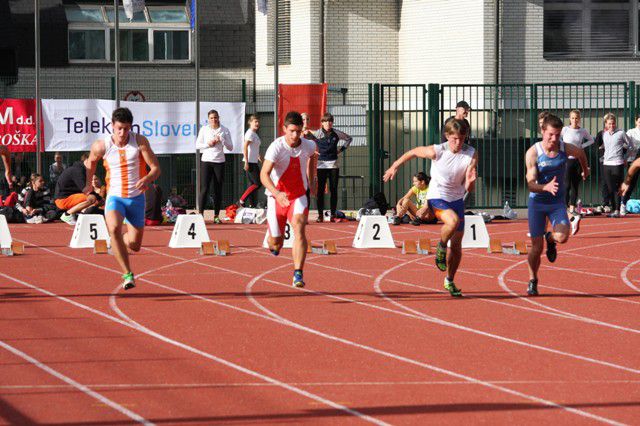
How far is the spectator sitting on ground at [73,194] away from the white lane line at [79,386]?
12.1 metres

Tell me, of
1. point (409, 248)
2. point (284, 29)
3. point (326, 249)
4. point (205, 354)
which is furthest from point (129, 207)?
point (284, 29)

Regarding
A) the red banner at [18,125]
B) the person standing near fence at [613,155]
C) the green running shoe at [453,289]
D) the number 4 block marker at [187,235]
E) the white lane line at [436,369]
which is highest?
the red banner at [18,125]

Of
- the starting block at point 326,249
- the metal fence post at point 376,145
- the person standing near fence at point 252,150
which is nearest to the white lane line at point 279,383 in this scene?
the starting block at point 326,249

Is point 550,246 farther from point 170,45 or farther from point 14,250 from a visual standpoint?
point 170,45

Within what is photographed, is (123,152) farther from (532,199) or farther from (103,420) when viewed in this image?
(103,420)

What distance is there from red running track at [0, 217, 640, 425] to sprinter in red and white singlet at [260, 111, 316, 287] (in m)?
0.53

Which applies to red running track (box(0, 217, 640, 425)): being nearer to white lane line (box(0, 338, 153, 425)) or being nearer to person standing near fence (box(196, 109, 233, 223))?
white lane line (box(0, 338, 153, 425))

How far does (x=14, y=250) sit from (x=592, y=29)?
18.5 metres

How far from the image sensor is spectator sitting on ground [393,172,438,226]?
22.3 m

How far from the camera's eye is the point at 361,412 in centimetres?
764

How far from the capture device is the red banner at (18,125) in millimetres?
25375

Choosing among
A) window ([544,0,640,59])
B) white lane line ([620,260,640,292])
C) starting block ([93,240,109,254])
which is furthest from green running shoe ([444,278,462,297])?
window ([544,0,640,59])

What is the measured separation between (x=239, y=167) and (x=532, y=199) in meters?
15.9

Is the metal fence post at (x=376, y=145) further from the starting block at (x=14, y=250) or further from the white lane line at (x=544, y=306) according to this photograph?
the white lane line at (x=544, y=306)
